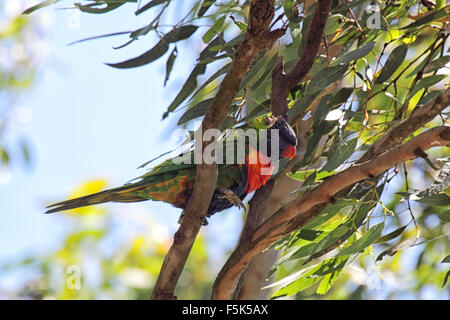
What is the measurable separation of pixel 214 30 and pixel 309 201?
56 cm

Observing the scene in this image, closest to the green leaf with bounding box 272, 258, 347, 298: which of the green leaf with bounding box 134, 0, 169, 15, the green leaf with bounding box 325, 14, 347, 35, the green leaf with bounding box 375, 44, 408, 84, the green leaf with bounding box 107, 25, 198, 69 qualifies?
the green leaf with bounding box 375, 44, 408, 84

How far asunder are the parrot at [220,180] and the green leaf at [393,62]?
1.09 feet

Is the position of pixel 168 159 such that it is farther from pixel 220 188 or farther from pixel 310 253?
pixel 310 253

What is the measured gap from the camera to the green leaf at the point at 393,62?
145 centimetres

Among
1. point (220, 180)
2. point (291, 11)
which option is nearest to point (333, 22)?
point (291, 11)

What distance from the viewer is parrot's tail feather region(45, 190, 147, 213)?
158cm

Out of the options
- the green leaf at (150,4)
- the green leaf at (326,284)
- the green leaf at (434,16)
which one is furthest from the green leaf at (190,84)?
the green leaf at (326,284)

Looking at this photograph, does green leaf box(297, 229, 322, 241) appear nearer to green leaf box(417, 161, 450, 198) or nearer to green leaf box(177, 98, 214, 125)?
green leaf box(417, 161, 450, 198)

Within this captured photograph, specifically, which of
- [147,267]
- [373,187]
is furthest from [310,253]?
[147,267]

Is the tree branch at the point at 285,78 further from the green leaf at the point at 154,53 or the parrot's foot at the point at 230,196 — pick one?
the green leaf at the point at 154,53

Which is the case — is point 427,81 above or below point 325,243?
above

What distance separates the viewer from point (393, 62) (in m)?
1.45

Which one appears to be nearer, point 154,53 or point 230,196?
point 154,53

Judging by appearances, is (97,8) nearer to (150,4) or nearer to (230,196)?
(150,4)
